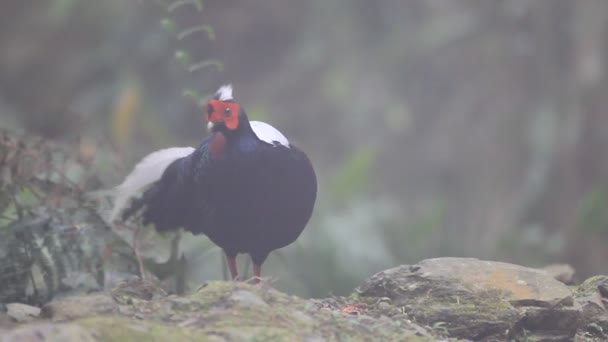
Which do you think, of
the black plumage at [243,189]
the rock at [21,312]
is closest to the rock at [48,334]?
the rock at [21,312]

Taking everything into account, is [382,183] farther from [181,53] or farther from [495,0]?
[181,53]

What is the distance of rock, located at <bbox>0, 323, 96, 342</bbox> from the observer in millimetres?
2848

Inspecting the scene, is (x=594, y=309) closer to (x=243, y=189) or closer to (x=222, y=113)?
(x=243, y=189)

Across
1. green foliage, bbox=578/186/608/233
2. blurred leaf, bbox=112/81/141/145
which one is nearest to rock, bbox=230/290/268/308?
green foliage, bbox=578/186/608/233

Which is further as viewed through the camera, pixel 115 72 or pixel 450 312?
pixel 115 72

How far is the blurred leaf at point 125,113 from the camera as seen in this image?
36.2 feet

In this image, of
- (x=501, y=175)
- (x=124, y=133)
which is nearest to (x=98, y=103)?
(x=124, y=133)

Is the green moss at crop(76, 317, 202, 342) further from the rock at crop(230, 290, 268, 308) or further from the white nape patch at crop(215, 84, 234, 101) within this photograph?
the white nape patch at crop(215, 84, 234, 101)

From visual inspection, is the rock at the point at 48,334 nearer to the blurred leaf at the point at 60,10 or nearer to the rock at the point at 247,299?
the rock at the point at 247,299

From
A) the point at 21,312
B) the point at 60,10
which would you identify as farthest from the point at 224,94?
the point at 60,10

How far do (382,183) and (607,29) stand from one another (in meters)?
3.38

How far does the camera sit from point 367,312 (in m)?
4.07

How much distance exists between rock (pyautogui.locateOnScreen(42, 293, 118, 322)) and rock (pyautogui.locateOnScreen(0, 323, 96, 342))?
1.96 feet

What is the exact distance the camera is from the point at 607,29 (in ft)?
41.4
